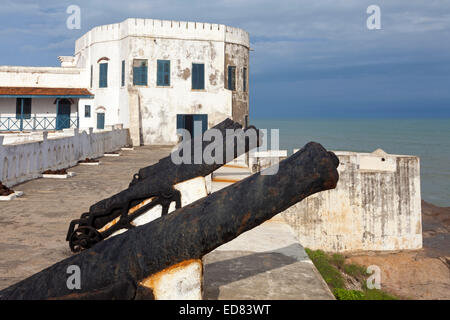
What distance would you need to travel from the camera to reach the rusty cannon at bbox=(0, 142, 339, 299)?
9.07ft

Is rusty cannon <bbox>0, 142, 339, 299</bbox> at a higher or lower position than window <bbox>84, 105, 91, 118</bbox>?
lower

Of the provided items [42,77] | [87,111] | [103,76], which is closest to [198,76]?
[103,76]

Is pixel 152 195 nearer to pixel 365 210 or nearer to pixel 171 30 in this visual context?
pixel 365 210

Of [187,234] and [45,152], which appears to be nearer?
[187,234]

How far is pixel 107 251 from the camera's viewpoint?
9.42ft

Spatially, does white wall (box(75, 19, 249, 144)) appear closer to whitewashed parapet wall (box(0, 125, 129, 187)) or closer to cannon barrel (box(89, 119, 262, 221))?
whitewashed parapet wall (box(0, 125, 129, 187))

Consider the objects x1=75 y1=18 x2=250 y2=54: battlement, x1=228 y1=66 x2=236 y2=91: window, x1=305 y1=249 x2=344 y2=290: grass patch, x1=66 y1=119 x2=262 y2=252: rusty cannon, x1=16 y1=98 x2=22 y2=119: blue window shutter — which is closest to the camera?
x1=66 y1=119 x2=262 y2=252: rusty cannon

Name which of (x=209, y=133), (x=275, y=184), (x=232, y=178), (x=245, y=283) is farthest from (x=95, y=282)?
(x=232, y=178)

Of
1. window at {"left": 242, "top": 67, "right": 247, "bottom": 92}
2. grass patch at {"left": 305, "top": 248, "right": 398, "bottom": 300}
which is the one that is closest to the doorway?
window at {"left": 242, "top": 67, "right": 247, "bottom": 92}

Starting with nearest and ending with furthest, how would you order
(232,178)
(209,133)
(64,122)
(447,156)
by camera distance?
(209,133) < (232,178) < (64,122) < (447,156)

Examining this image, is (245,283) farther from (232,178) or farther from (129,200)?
(232,178)

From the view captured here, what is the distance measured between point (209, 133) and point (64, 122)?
1005 inches

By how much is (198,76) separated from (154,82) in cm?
252

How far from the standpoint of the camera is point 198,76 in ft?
84.0
